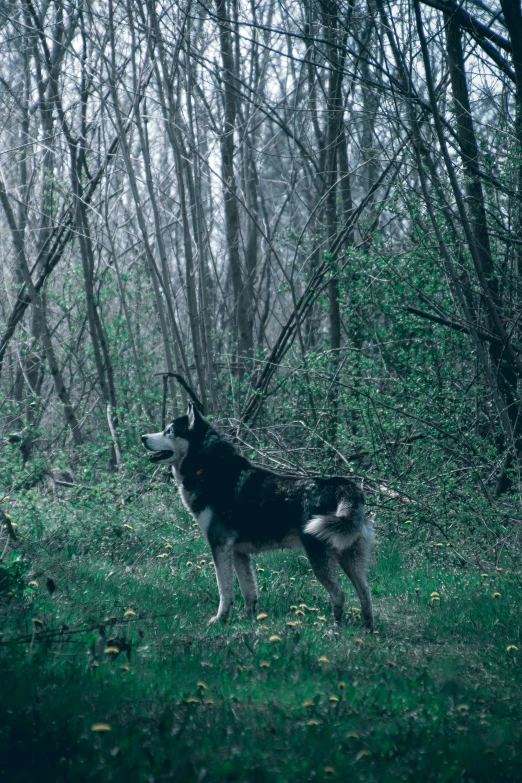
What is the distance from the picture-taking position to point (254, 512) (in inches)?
272

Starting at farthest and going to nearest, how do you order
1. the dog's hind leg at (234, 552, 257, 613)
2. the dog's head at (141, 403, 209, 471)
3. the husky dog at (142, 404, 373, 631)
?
the dog's head at (141, 403, 209, 471) → the dog's hind leg at (234, 552, 257, 613) → the husky dog at (142, 404, 373, 631)

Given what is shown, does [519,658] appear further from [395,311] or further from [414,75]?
[414,75]

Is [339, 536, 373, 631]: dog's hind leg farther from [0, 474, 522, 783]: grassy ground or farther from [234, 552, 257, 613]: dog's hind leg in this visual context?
[234, 552, 257, 613]: dog's hind leg

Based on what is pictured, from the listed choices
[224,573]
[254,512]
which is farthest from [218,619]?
[254,512]

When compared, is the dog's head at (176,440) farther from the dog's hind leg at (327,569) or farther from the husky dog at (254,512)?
the dog's hind leg at (327,569)

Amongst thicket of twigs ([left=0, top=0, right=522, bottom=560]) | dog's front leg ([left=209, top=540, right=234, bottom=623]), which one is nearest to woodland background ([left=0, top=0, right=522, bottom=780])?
thicket of twigs ([left=0, top=0, right=522, bottom=560])

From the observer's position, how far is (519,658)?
5223 millimetres

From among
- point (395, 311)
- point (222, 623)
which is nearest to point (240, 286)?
point (395, 311)

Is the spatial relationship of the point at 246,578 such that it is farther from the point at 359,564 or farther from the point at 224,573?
the point at 359,564

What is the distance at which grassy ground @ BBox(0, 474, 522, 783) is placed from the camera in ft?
11.3

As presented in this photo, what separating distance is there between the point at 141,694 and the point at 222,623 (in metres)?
2.25

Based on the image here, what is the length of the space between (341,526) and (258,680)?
1662mm

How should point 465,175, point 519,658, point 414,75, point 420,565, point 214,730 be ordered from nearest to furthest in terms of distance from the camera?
point 214,730 < point 519,658 < point 420,565 < point 465,175 < point 414,75

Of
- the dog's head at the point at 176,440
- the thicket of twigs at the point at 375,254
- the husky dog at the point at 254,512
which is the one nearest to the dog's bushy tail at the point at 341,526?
the husky dog at the point at 254,512
